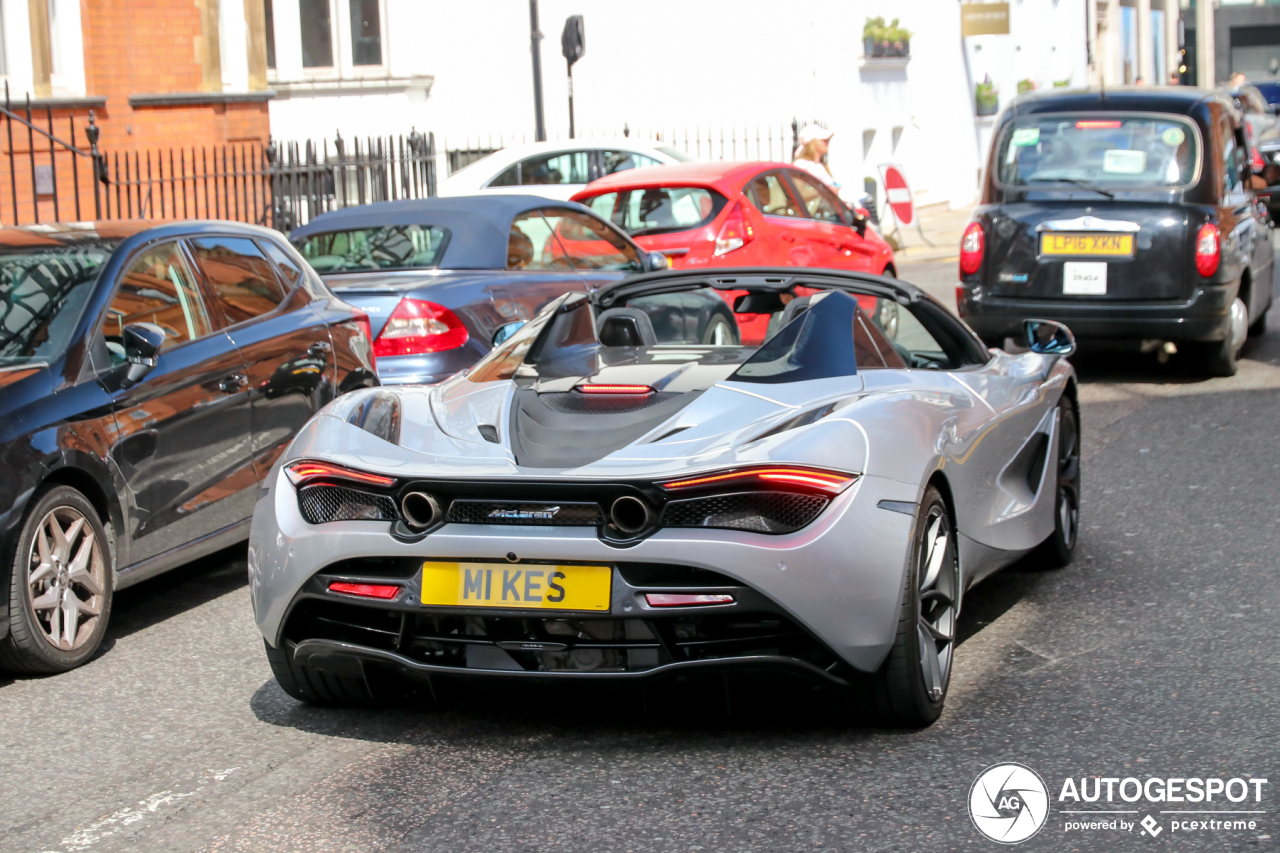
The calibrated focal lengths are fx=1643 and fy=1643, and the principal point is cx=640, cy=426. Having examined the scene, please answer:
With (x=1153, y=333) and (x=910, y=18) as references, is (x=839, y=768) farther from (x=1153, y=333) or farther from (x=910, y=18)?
(x=910, y=18)

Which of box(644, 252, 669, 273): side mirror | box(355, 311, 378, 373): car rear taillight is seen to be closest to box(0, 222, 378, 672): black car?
box(355, 311, 378, 373): car rear taillight

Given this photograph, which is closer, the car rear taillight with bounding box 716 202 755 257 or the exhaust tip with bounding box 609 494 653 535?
the exhaust tip with bounding box 609 494 653 535

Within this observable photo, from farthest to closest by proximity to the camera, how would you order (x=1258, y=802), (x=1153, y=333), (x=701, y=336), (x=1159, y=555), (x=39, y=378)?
(x=1153, y=333) < (x=701, y=336) < (x=1159, y=555) < (x=39, y=378) < (x=1258, y=802)

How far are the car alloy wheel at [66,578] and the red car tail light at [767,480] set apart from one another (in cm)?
240

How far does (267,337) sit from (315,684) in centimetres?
251

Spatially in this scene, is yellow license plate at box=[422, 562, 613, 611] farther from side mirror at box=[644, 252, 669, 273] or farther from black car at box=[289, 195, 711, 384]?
side mirror at box=[644, 252, 669, 273]

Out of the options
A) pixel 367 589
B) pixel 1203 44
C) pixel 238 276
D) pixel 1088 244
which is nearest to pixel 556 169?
pixel 1088 244

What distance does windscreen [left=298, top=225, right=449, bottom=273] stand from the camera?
30.1 feet

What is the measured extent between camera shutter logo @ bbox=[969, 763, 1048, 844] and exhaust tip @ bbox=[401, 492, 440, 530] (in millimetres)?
1491

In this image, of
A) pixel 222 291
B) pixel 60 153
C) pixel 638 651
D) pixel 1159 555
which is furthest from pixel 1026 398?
pixel 60 153

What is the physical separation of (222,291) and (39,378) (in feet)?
4.38

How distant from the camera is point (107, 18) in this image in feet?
55.1

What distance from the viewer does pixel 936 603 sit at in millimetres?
4516

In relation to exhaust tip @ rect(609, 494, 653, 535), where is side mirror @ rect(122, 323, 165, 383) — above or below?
above
